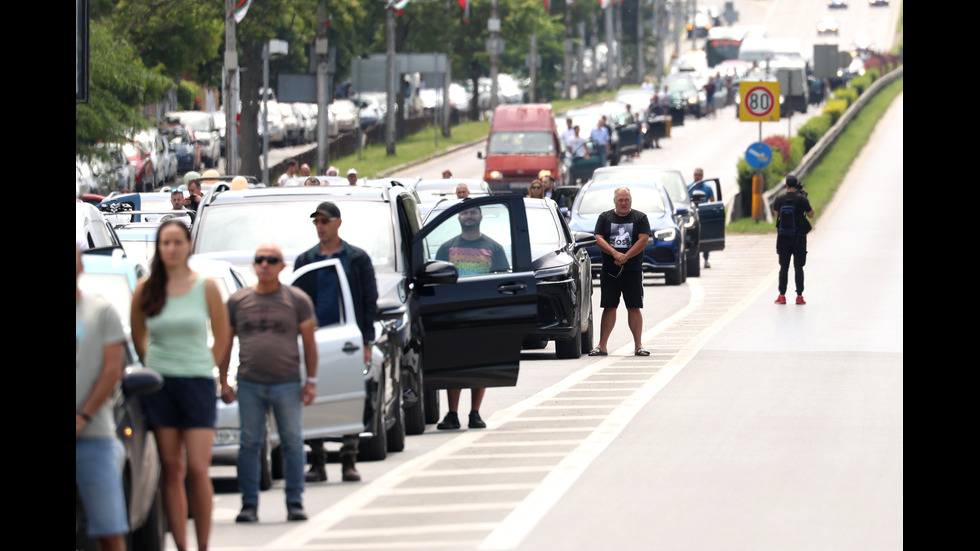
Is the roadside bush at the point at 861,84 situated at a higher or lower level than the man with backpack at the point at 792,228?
higher

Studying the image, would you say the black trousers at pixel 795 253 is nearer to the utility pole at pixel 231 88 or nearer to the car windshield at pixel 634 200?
the car windshield at pixel 634 200

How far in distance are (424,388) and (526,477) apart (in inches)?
95.9

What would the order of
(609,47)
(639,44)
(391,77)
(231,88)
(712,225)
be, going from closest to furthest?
(712,225)
(231,88)
(391,77)
(609,47)
(639,44)

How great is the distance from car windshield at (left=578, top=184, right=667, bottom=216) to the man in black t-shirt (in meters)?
9.45

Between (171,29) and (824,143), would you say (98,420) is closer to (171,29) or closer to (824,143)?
(171,29)

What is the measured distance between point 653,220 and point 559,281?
10.5 m

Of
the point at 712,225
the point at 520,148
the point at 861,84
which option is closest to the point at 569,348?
the point at 712,225

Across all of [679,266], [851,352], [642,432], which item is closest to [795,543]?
[642,432]

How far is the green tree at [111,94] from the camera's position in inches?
1471

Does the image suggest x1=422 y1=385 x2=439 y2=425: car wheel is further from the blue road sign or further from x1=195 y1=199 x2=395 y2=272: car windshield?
the blue road sign

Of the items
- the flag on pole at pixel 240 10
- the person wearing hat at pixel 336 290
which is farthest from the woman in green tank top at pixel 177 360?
the flag on pole at pixel 240 10

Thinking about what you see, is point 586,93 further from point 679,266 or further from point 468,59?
point 679,266

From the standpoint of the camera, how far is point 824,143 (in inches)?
2424

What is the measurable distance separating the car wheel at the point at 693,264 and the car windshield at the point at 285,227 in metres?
17.8
